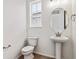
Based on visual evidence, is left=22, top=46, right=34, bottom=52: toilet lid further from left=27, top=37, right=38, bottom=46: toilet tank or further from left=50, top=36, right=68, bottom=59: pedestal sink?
left=50, top=36, right=68, bottom=59: pedestal sink

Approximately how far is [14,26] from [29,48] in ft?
1.72

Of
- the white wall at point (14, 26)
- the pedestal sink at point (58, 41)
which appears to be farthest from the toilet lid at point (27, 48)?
the pedestal sink at point (58, 41)

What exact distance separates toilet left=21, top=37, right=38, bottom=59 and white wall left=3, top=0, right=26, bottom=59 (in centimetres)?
12

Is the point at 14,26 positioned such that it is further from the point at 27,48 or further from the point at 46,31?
the point at 46,31

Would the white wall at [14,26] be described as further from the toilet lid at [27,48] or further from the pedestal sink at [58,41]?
the pedestal sink at [58,41]

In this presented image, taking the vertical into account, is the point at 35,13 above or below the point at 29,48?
above

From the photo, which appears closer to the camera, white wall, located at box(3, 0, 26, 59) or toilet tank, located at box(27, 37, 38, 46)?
white wall, located at box(3, 0, 26, 59)

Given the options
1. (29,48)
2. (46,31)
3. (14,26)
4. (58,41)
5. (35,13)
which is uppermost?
(35,13)

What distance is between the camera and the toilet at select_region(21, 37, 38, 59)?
70.6 inches

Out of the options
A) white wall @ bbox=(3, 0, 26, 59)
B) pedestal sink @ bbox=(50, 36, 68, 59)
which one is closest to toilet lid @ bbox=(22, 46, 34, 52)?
white wall @ bbox=(3, 0, 26, 59)

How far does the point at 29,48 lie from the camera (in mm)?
1811

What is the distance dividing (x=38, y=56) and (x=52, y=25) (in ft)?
2.27

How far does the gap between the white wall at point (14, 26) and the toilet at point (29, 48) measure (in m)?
0.12

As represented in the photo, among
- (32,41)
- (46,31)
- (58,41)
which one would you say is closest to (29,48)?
(32,41)
